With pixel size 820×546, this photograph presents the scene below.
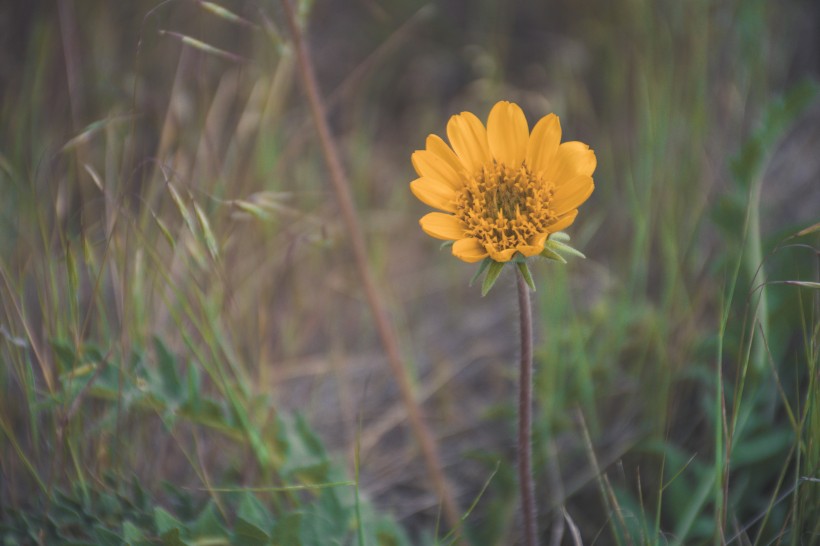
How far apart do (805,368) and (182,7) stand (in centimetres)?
259

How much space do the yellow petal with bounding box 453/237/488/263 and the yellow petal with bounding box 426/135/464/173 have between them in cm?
19

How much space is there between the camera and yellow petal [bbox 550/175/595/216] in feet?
3.91

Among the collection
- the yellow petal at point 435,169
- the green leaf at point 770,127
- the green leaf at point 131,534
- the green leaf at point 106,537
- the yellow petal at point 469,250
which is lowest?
the green leaf at point 106,537

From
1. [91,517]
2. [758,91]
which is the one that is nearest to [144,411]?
[91,517]

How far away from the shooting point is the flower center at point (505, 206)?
1251mm

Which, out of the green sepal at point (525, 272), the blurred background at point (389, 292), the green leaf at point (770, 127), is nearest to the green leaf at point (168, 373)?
the blurred background at point (389, 292)

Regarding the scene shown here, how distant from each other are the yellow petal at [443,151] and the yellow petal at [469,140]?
0.06ft

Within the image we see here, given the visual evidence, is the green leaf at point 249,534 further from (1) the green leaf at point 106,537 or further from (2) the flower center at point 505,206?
(2) the flower center at point 505,206

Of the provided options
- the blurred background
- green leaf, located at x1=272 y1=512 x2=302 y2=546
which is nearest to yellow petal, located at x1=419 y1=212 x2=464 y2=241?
the blurred background

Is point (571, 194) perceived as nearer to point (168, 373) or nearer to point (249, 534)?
point (249, 534)

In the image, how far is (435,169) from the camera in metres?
1.34

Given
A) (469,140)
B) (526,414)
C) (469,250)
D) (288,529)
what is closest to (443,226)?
(469,250)

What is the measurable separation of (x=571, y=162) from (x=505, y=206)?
15 cm

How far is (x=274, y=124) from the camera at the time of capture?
2.38 meters
